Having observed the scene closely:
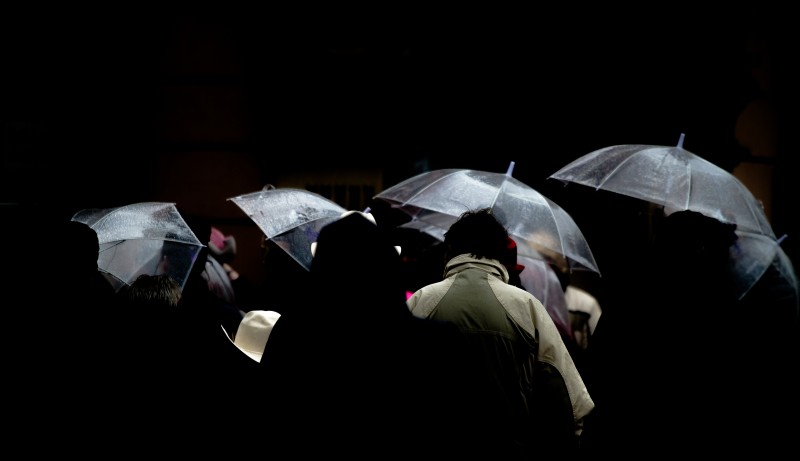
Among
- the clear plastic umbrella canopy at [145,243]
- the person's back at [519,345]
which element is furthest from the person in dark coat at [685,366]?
the clear plastic umbrella canopy at [145,243]

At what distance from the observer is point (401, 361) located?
2.24 metres

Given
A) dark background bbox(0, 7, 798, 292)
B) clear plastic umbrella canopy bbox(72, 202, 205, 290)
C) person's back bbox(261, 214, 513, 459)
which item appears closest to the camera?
person's back bbox(261, 214, 513, 459)

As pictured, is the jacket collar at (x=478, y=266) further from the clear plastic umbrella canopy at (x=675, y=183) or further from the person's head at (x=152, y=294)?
the person's head at (x=152, y=294)

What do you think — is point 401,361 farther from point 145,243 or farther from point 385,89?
point 385,89

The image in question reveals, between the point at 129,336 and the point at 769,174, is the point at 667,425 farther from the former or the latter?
the point at 769,174

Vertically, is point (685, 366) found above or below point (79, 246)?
below

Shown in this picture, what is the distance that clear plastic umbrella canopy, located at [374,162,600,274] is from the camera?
446 cm

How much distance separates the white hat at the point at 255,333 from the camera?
3.53 metres

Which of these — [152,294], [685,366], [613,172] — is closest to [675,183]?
[613,172]

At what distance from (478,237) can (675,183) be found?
1.49 meters

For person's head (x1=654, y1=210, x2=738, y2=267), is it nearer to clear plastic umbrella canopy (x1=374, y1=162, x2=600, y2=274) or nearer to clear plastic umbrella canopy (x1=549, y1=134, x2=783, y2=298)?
clear plastic umbrella canopy (x1=549, y1=134, x2=783, y2=298)

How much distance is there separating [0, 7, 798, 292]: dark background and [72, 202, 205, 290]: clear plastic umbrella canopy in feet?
12.2

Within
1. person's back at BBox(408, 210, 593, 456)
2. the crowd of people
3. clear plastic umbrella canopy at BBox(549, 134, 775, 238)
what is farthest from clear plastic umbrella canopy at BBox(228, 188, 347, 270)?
clear plastic umbrella canopy at BBox(549, 134, 775, 238)

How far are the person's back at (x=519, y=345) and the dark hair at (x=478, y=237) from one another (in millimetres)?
11
